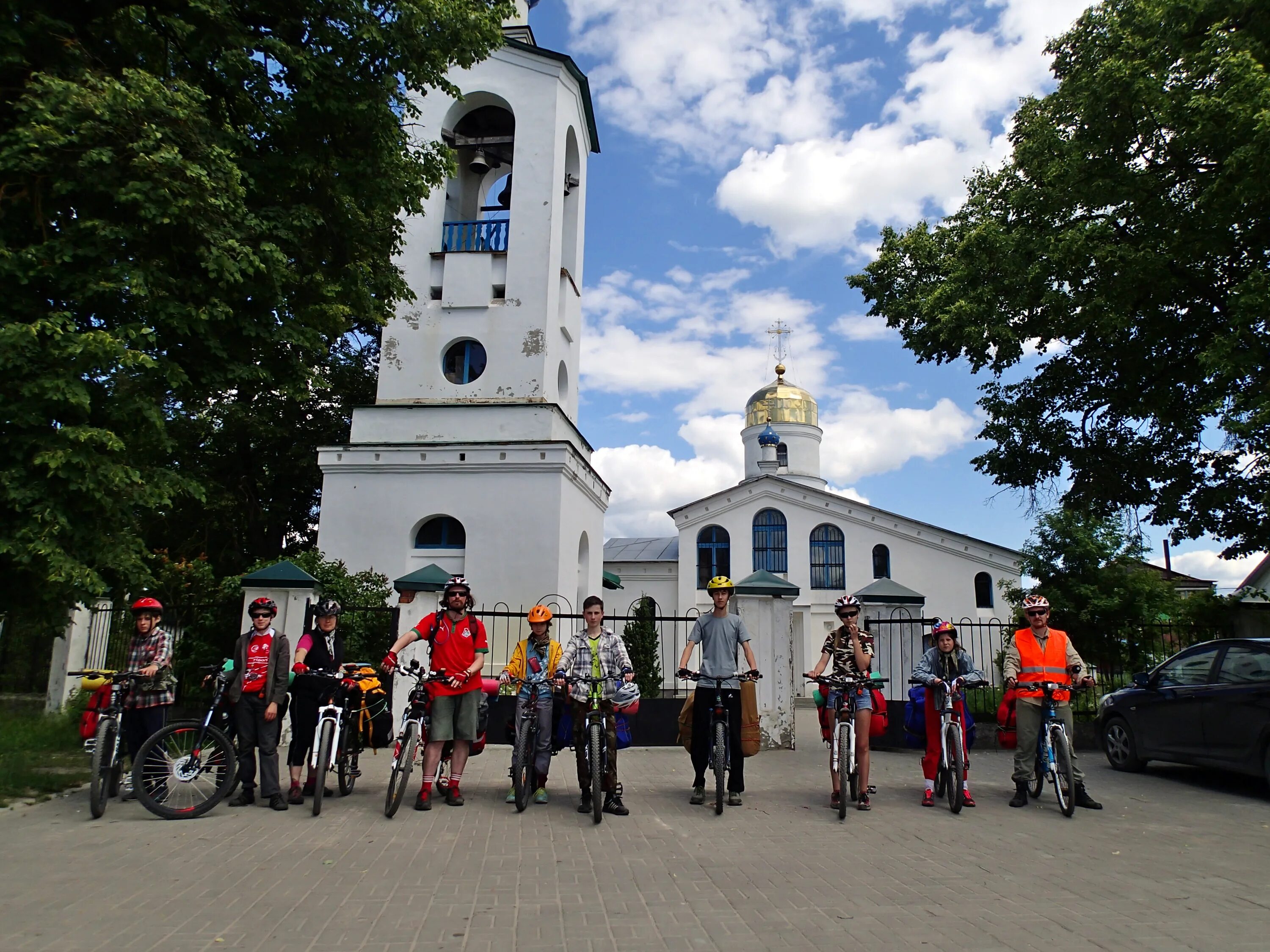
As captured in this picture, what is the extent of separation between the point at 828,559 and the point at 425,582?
86.6 feet

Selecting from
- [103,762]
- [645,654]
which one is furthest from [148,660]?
[645,654]

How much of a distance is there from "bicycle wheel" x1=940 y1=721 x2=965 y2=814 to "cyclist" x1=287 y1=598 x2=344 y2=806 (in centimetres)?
558

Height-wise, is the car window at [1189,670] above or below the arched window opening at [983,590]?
below

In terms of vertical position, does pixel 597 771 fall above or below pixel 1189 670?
below

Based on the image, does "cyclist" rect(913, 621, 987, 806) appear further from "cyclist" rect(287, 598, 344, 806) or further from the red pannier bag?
the red pannier bag

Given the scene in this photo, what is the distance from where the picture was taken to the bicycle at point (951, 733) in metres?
7.68

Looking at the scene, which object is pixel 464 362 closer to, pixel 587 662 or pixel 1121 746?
pixel 587 662

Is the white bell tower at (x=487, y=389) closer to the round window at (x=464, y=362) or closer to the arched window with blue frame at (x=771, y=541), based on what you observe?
the round window at (x=464, y=362)

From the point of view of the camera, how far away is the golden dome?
4719cm

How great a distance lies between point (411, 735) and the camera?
732cm

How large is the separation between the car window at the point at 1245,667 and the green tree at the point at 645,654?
26.4 ft

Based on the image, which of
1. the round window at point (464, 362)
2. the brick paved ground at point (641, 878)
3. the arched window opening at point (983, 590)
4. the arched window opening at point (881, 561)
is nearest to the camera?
the brick paved ground at point (641, 878)

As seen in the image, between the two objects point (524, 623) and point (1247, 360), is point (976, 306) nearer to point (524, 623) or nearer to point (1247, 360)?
point (1247, 360)

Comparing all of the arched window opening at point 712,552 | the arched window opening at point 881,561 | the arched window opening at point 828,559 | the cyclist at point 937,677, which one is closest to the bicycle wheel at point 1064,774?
the cyclist at point 937,677
